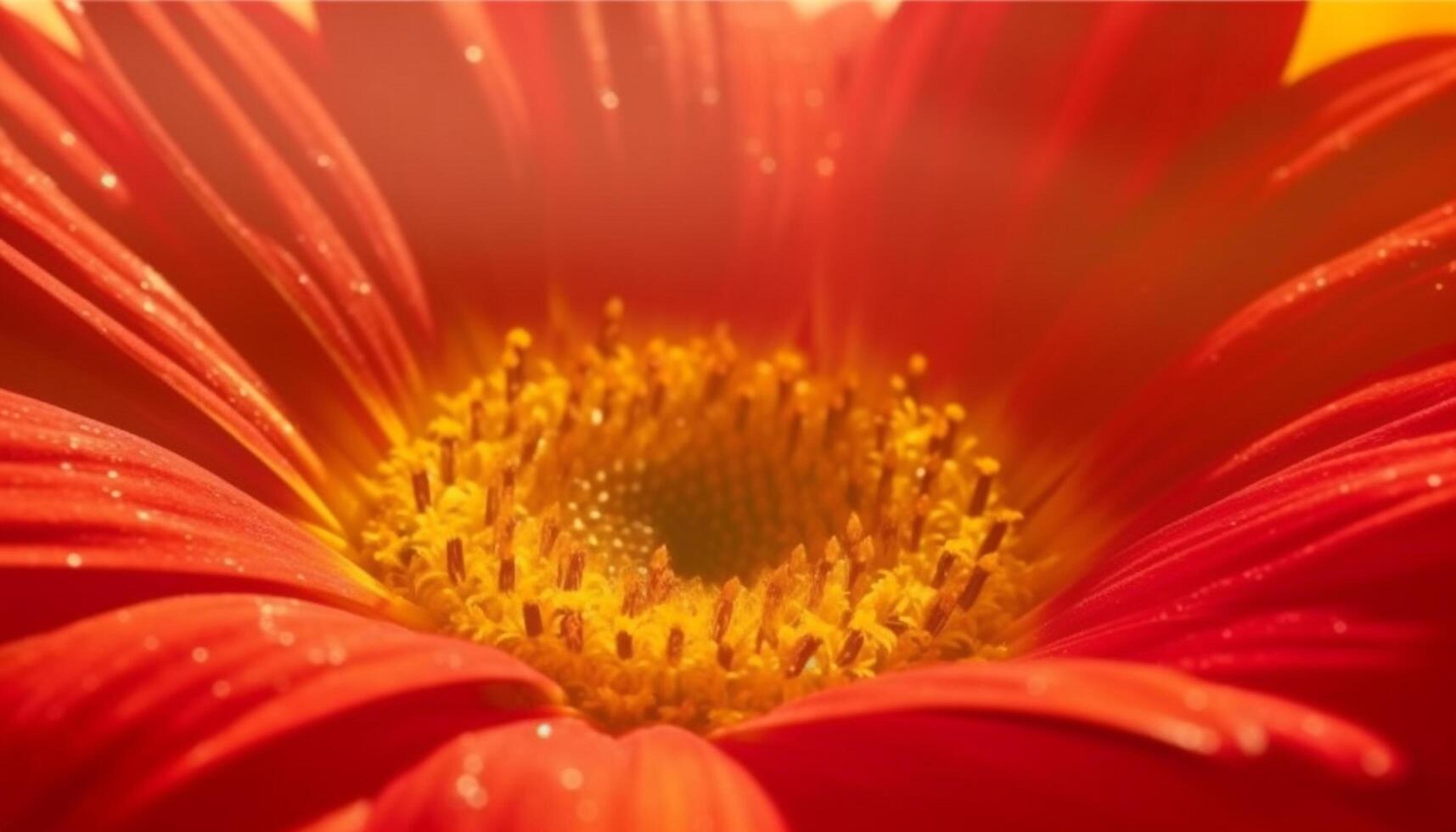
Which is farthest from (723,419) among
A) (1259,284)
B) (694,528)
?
(1259,284)

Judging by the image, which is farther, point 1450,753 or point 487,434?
point 487,434

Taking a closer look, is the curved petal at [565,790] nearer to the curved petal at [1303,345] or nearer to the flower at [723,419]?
the flower at [723,419]

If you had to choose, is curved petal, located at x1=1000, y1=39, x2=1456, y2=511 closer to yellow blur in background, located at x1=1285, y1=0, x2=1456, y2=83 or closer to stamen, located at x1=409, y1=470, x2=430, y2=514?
yellow blur in background, located at x1=1285, y1=0, x2=1456, y2=83

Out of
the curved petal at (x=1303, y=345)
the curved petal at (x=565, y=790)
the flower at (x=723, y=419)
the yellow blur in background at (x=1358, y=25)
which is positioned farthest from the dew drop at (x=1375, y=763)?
the yellow blur in background at (x=1358, y=25)

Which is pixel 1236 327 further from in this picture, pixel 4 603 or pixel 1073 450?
→ pixel 4 603

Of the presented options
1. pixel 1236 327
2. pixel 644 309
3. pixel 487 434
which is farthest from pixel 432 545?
pixel 1236 327

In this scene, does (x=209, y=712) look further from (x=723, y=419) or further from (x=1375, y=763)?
(x=723, y=419)
